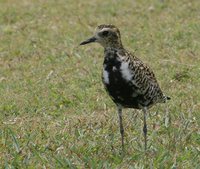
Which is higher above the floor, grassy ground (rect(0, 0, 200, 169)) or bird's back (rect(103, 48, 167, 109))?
bird's back (rect(103, 48, 167, 109))

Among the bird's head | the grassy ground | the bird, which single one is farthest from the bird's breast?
the grassy ground

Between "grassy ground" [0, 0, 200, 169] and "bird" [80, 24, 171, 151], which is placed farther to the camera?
"grassy ground" [0, 0, 200, 169]

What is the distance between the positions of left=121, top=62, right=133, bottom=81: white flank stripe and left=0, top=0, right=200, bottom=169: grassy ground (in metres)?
0.88

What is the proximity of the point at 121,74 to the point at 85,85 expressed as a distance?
3.58 metres

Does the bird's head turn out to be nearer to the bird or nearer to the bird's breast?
the bird

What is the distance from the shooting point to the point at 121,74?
737 centimetres

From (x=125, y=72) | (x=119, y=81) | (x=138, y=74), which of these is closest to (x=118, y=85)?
(x=119, y=81)

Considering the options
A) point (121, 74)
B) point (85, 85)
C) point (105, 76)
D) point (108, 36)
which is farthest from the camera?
point (85, 85)

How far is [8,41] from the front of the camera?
13.4m

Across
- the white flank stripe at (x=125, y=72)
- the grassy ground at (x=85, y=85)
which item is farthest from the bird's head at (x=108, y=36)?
the grassy ground at (x=85, y=85)

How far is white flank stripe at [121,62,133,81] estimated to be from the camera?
7.37 m

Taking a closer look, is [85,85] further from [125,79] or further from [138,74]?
[125,79]

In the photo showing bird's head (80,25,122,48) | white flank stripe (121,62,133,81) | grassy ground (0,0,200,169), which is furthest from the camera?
grassy ground (0,0,200,169)

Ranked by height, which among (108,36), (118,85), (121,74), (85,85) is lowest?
(85,85)
